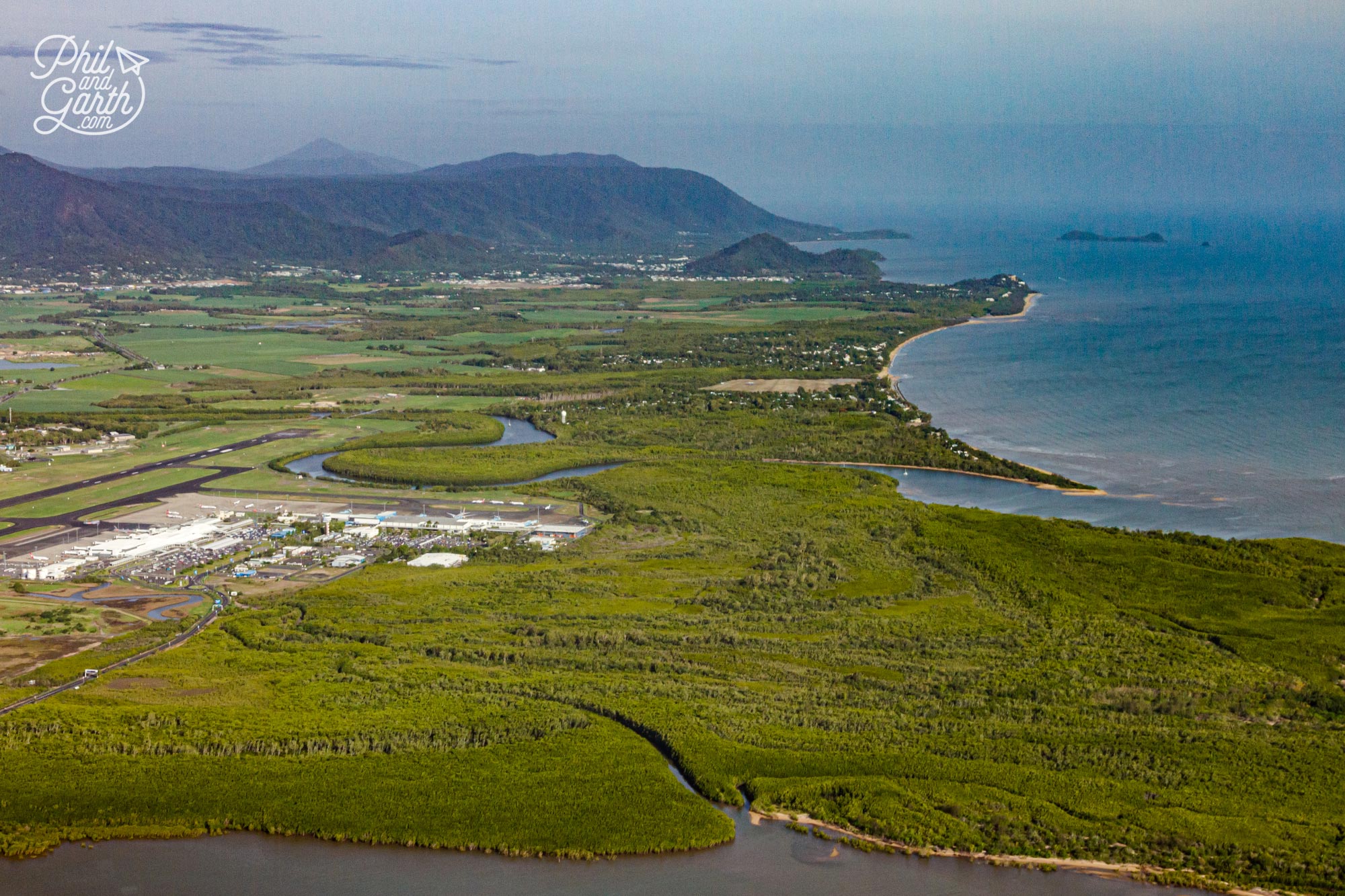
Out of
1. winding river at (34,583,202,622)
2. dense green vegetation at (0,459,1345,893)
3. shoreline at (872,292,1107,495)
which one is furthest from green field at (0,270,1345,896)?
winding river at (34,583,202,622)

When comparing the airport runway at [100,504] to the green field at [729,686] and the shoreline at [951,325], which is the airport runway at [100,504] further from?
the shoreline at [951,325]

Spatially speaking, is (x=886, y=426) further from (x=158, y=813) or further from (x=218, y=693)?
(x=158, y=813)

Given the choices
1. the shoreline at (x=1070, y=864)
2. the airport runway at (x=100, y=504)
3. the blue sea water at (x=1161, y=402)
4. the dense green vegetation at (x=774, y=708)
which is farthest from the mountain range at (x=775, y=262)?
the shoreline at (x=1070, y=864)

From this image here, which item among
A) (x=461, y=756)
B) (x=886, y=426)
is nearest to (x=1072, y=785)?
(x=461, y=756)

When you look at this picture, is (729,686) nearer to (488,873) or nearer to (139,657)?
(488,873)

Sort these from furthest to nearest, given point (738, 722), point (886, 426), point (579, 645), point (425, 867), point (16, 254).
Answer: point (16, 254), point (886, 426), point (579, 645), point (738, 722), point (425, 867)
